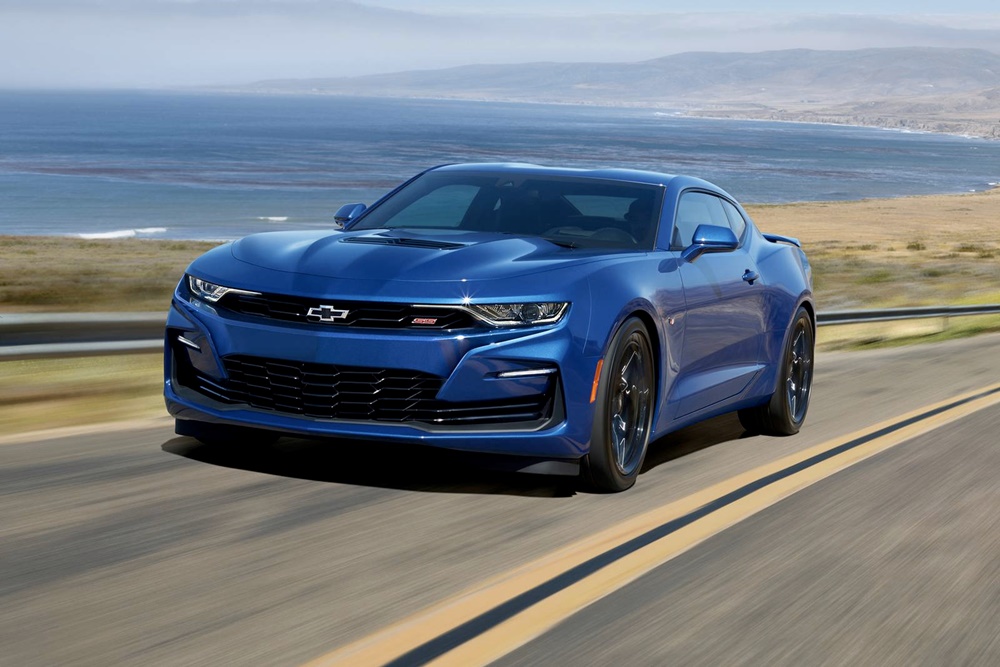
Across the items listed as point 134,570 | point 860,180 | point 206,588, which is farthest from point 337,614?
point 860,180

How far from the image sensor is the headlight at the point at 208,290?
5785 mm

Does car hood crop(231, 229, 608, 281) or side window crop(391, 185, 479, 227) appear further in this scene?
side window crop(391, 185, 479, 227)

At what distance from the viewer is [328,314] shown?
552cm

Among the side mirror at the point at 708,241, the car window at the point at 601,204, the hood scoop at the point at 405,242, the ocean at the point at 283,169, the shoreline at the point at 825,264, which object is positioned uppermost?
the car window at the point at 601,204

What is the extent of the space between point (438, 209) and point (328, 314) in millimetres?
1822

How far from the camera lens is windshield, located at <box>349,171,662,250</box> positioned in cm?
696

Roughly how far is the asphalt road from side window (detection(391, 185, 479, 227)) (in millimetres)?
1335

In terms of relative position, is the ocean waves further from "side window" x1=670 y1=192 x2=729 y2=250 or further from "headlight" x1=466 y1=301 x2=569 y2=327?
"headlight" x1=466 y1=301 x2=569 y2=327

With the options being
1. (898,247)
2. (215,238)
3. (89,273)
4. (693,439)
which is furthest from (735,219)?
(215,238)

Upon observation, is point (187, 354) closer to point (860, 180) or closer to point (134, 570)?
point (134, 570)

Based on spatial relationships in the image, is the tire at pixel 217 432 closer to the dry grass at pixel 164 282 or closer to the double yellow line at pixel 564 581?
the double yellow line at pixel 564 581

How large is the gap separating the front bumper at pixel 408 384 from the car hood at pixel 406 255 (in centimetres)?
28

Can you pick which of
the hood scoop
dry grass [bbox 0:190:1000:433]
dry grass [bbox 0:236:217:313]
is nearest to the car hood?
the hood scoop

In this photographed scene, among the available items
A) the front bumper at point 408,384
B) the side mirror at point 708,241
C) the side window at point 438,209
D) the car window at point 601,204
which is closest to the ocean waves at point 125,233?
the side window at point 438,209
